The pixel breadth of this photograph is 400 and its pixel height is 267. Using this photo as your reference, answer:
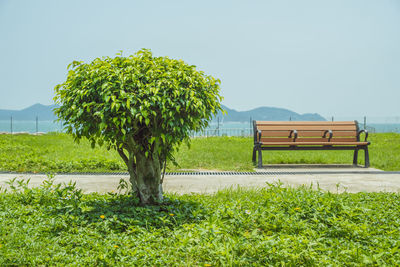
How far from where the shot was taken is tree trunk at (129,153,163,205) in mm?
3844

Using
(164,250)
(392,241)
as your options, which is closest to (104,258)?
(164,250)

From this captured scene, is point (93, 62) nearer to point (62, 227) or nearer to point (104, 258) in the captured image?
point (62, 227)

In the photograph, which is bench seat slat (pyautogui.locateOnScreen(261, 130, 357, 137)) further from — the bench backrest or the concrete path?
the concrete path

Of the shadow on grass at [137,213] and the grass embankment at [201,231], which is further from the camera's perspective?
the shadow on grass at [137,213]

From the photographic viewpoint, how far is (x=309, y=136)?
869cm

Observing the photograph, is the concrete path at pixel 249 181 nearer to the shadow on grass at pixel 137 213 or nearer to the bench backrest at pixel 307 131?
the shadow on grass at pixel 137 213

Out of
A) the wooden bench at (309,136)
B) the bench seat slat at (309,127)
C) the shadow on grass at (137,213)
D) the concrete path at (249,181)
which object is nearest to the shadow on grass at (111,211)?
the shadow on grass at (137,213)

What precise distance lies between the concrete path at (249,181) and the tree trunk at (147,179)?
3.87ft

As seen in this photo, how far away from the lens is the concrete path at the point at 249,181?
5387 millimetres

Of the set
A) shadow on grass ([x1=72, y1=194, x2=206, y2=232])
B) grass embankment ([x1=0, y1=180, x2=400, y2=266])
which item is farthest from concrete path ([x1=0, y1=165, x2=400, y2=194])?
shadow on grass ([x1=72, y1=194, x2=206, y2=232])

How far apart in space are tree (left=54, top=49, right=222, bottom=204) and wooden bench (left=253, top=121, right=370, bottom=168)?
15.1 ft

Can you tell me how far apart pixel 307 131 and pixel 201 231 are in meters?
6.46

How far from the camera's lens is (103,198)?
430cm

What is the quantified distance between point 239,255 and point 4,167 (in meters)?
6.46
